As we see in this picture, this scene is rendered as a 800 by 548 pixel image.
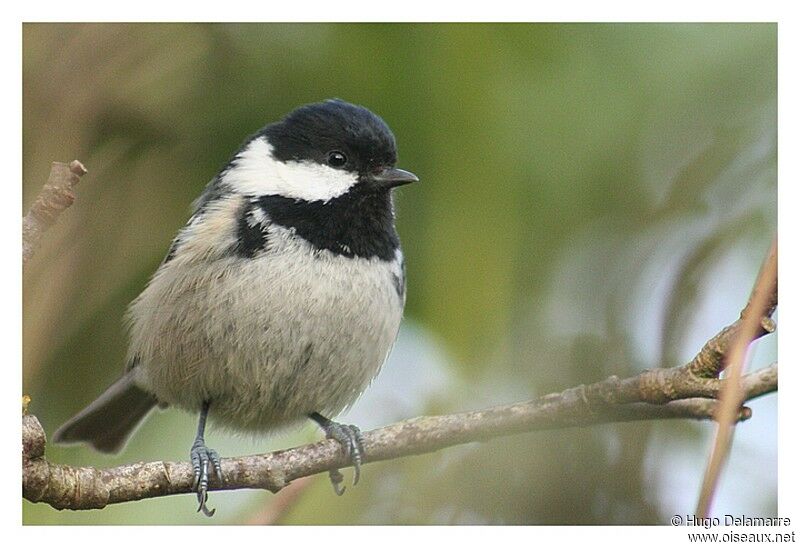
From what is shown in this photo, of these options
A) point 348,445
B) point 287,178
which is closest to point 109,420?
point 348,445

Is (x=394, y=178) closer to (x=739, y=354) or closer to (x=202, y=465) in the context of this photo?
(x=202, y=465)

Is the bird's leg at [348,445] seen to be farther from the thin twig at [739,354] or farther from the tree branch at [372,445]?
the thin twig at [739,354]

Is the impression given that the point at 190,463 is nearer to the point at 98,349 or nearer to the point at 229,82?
the point at 98,349

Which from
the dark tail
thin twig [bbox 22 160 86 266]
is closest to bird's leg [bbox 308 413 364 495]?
the dark tail

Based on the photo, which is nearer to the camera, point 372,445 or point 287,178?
point 372,445
